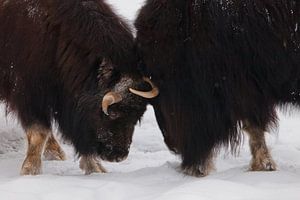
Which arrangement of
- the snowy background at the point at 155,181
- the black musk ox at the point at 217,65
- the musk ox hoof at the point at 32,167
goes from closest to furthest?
the snowy background at the point at 155,181
the black musk ox at the point at 217,65
the musk ox hoof at the point at 32,167

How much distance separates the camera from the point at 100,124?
6.09m

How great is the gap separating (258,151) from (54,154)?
2723 mm

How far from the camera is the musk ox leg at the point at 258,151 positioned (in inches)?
234

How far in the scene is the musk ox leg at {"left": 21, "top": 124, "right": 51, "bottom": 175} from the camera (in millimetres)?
6391

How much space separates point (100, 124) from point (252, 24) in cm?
173

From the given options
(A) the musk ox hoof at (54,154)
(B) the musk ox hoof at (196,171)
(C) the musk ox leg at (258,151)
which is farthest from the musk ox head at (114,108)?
(A) the musk ox hoof at (54,154)

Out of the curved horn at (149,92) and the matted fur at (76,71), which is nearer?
the curved horn at (149,92)

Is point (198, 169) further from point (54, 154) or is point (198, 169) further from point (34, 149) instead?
point (54, 154)

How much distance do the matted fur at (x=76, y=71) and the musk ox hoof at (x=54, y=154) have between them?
1331mm

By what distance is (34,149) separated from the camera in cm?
653

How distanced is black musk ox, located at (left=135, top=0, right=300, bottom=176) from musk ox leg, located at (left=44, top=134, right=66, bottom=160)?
2.19 metres

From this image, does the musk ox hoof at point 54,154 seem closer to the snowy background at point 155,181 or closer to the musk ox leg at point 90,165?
the snowy background at point 155,181

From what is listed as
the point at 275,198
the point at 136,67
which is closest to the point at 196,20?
the point at 136,67

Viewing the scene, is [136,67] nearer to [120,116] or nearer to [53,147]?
[120,116]
